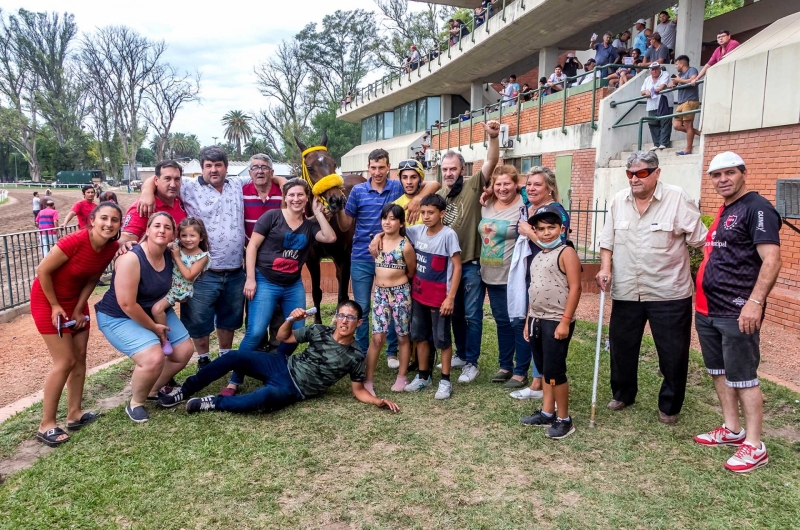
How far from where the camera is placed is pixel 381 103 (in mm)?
35594

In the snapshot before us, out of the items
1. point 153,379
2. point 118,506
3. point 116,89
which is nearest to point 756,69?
point 153,379

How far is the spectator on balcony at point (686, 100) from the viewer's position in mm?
10109

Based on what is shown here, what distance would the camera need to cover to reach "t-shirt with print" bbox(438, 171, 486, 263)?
4.88 m

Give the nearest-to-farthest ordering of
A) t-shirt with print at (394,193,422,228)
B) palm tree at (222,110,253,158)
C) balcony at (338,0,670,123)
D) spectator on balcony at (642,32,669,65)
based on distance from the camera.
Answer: t-shirt with print at (394,193,422,228), spectator on balcony at (642,32,669,65), balcony at (338,0,670,123), palm tree at (222,110,253,158)

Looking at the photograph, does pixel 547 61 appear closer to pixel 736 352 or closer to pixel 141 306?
pixel 736 352

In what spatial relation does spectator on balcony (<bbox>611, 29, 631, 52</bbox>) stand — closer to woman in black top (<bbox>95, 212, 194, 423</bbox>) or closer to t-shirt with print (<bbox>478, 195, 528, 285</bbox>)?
t-shirt with print (<bbox>478, 195, 528, 285</bbox>)

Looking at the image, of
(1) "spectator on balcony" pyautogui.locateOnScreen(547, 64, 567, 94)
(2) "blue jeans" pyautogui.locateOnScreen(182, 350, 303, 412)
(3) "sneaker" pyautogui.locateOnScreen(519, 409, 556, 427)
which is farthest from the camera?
(1) "spectator on balcony" pyautogui.locateOnScreen(547, 64, 567, 94)

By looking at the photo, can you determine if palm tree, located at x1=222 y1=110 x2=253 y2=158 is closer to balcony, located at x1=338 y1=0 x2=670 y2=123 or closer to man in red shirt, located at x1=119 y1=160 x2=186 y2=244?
balcony, located at x1=338 y1=0 x2=670 y2=123

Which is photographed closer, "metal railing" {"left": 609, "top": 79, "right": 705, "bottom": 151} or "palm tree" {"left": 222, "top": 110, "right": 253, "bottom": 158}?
"metal railing" {"left": 609, "top": 79, "right": 705, "bottom": 151}

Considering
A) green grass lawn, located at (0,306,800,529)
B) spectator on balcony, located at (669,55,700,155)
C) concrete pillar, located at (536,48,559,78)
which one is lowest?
green grass lawn, located at (0,306,800,529)

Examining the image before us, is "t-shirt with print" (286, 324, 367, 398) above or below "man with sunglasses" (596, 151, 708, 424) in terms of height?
below

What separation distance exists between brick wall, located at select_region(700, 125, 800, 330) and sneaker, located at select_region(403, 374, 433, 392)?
5140mm

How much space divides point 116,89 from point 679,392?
59.3 m

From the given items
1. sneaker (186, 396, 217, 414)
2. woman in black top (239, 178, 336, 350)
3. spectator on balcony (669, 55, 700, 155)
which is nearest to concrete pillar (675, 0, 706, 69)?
spectator on balcony (669, 55, 700, 155)
